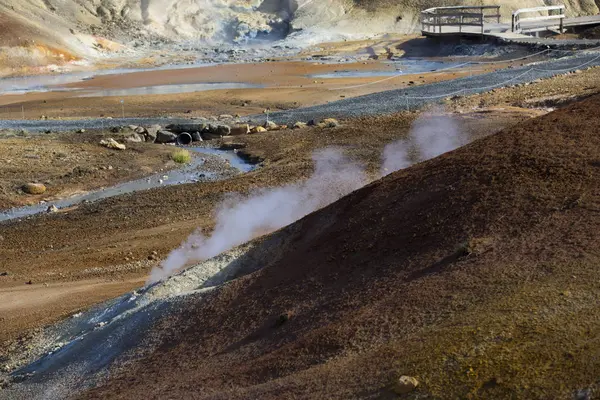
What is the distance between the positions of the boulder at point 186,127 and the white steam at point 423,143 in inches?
308

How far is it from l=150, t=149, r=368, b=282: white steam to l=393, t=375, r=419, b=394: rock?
8.84 meters

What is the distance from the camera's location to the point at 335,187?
Answer: 68.1 feet

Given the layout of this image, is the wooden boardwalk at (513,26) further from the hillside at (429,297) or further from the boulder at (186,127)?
the hillside at (429,297)

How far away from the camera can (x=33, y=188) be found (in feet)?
80.9

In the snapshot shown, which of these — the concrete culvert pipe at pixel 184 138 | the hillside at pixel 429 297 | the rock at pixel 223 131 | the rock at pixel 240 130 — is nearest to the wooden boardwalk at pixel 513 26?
the rock at pixel 240 130

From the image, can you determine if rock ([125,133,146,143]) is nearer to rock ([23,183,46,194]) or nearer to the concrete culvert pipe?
the concrete culvert pipe

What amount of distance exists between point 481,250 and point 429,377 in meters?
2.11

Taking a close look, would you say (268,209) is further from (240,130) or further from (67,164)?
(240,130)

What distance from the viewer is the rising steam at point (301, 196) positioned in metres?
16.8

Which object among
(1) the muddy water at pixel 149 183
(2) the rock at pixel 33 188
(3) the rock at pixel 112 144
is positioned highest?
(2) the rock at pixel 33 188

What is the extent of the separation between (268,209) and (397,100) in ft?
44.2

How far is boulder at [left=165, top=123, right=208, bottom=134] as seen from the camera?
31.1m

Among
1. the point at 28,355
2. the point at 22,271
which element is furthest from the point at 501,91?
the point at 28,355

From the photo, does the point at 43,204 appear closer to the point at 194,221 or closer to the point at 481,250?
the point at 194,221
